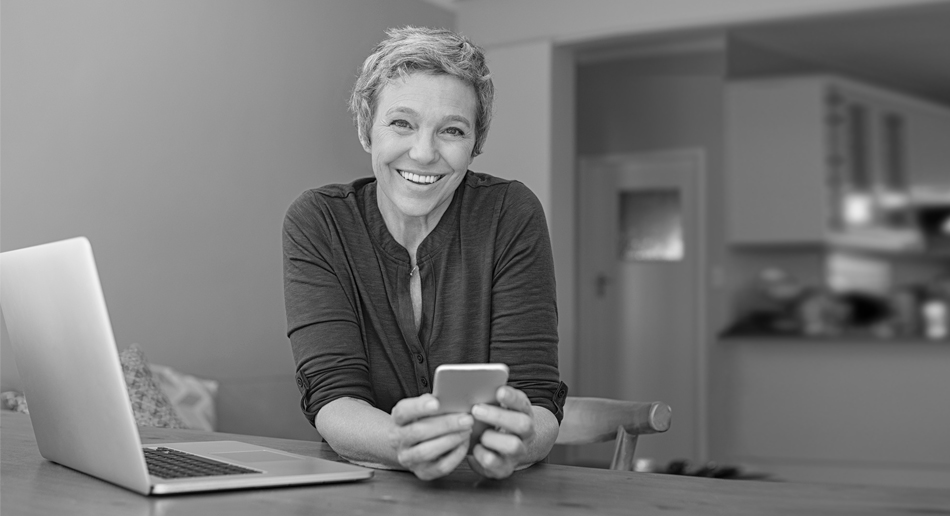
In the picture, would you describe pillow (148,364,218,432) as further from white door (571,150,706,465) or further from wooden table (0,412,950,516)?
white door (571,150,706,465)

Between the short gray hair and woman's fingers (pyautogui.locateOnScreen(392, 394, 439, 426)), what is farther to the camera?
the short gray hair

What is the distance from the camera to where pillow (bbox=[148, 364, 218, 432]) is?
127 inches

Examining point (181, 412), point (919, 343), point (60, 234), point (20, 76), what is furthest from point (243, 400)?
point (919, 343)

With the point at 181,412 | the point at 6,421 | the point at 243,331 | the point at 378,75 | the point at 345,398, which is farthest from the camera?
the point at 243,331

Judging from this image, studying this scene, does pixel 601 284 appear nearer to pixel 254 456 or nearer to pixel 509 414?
pixel 254 456

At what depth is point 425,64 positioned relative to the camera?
124 centimetres

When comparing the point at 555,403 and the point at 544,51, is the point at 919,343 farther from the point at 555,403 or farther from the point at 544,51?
the point at 555,403

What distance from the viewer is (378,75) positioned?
1.29 m

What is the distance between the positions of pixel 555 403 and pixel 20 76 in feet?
8.93

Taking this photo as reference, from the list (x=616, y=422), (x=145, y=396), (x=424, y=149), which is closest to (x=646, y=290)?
(x=145, y=396)

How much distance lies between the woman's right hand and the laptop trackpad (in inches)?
8.3

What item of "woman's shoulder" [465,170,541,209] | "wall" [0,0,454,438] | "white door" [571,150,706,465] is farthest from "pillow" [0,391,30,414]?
"white door" [571,150,706,465]

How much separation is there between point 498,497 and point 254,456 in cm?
33

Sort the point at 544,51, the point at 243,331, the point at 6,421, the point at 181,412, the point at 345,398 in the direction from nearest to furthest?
the point at 345,398
the point at 6,421
the point at 181,412
the point at 243,331
the point at 544,51
